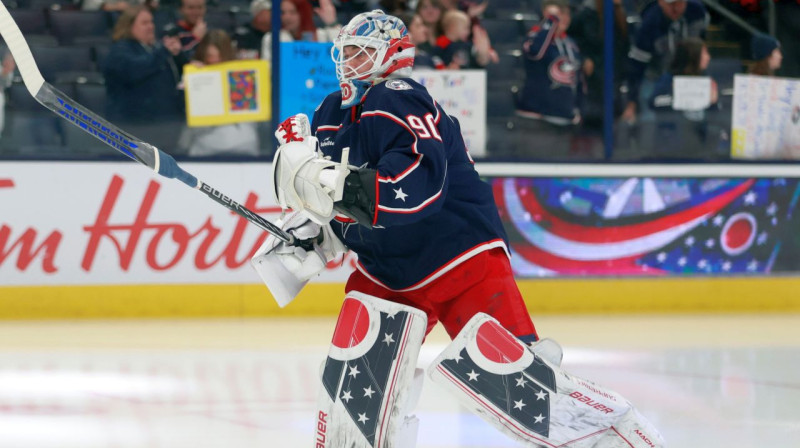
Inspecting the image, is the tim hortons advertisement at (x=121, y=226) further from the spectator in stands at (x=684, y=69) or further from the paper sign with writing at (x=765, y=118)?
the paper sign with writing at (x=765, y=118)

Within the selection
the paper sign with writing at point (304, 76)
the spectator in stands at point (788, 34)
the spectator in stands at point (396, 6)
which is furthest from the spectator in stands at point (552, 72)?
the spectator in stands at point (788, 34)

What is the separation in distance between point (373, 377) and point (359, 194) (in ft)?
1.45

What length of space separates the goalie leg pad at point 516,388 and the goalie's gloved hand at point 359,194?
0.38 metres

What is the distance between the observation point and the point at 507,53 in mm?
5980

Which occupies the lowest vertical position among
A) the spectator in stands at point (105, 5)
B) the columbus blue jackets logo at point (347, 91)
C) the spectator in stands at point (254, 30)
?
the spectator in stands at point (254, 30)

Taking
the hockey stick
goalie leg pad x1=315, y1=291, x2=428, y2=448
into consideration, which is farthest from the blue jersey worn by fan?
the hockey stick

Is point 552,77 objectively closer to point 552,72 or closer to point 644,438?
point 552,72

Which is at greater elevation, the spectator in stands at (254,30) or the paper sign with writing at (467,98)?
the spectator in stands at (254,30)

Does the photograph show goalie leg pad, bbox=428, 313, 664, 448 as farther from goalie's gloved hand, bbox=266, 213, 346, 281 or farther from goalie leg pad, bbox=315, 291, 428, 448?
goalie's gloved hand, bbox=266, 213, 346, 281

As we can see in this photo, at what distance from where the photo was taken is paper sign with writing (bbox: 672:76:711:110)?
6160mm

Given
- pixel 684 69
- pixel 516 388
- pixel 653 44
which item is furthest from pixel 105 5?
pixel 516 388

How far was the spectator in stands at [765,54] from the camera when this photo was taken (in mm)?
6234

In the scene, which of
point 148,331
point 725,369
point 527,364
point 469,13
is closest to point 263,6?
point 469,13

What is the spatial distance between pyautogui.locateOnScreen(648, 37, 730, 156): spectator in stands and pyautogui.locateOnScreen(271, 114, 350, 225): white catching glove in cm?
410
